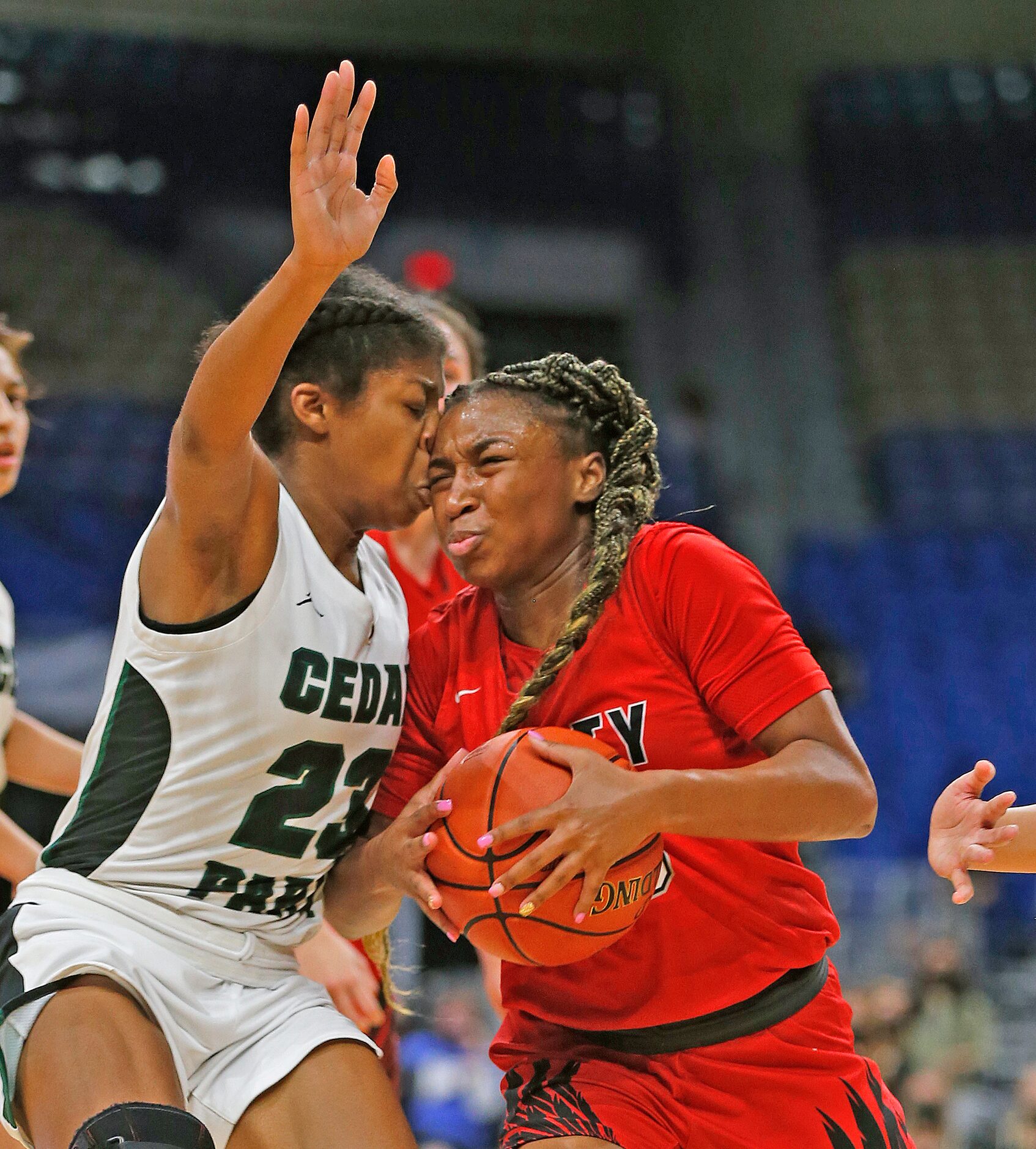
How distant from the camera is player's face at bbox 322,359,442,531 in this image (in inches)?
109

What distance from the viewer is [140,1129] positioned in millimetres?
2092

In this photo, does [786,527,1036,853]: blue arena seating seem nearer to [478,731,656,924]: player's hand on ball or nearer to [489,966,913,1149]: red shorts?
[489,966,913,1149]: red shorts

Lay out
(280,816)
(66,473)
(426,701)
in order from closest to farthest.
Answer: (280,816)
(426,701)
(66,473)

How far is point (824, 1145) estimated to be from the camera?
2441 mm

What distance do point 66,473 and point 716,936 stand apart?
9.03m

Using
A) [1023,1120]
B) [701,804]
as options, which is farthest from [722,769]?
[1023,1120]

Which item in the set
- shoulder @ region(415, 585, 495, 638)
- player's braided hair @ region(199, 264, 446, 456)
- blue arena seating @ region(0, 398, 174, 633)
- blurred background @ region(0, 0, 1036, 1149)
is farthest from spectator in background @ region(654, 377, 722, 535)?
player's braided hair @ region(199, 264, 446, 456)

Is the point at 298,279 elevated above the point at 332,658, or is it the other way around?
the point at 298,279

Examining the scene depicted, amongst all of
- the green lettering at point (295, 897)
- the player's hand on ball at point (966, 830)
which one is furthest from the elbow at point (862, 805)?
the green lettering at point (295, 897)

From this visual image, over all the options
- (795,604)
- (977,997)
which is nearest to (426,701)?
(977,997)

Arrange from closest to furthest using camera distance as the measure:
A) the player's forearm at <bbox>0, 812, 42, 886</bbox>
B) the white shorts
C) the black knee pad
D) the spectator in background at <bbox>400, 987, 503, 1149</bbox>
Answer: the black knee pad → the white shorts → the player's forearm at <bbox>0, 812, 42, 886</bbox> → the spectator in background at <bbox>400, 987, 503, 1149</bbox>

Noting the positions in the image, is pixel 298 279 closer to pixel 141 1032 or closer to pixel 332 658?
pixel 332 658

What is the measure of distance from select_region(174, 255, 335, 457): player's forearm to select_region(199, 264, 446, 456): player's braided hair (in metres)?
0.51

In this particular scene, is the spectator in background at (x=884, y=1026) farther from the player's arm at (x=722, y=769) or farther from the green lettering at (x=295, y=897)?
the player's arm at (x=722, y=769)
